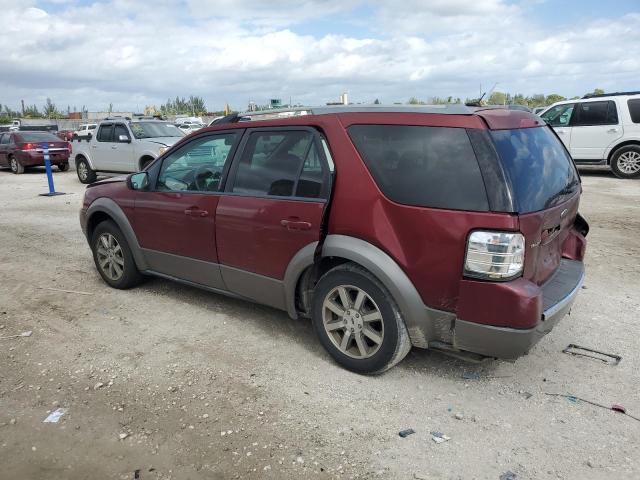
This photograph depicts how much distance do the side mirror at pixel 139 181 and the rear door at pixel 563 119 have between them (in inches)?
439

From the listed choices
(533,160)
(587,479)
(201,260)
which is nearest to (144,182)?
(201,260)

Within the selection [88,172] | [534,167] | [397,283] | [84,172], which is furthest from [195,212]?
[84,172]

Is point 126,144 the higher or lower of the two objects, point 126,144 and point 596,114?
the lower

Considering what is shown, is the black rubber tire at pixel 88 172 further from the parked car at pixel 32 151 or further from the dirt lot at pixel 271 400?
the dirt lot at pixel 271 400

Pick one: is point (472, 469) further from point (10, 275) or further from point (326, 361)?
point (10, 275)

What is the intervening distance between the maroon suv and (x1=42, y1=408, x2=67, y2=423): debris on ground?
150 centimetres

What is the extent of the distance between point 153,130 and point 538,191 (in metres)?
12.0

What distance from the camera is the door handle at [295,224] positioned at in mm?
3453

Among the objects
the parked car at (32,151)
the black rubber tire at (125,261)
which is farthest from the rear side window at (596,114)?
the parked car at (32,151)

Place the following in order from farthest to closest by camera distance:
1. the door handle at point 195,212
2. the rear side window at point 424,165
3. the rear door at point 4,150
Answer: the rear door at point 4,150
the door handle at point 195,212
the rear side window at point 424,165

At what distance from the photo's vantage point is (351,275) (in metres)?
3.29

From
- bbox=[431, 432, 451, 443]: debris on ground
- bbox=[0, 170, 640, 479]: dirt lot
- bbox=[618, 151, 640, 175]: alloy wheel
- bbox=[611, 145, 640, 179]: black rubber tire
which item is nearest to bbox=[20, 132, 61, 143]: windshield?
bbox=[0, 170, 640, 479]: dirt lot

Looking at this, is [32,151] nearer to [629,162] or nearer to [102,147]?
[102,147]

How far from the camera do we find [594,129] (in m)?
12.4
